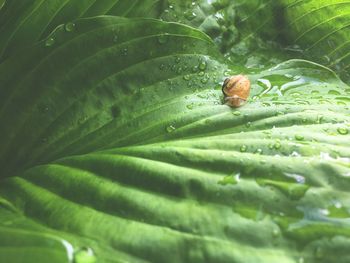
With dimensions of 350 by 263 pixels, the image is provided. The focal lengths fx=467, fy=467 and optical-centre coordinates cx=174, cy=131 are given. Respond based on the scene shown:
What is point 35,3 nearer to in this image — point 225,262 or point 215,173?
point 215,173

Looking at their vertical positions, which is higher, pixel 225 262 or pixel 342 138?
pixel 342 138

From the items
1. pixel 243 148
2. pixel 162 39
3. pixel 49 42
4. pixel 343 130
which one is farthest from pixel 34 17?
pixel 343 130

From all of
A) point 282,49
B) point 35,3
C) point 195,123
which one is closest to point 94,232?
point 195,123

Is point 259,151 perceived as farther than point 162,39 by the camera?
No

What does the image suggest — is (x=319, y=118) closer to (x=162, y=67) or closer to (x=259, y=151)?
(x=259, y=151)

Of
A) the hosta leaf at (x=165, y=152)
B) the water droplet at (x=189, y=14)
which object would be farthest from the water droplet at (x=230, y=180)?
the water droplet at (x=189, y=14)

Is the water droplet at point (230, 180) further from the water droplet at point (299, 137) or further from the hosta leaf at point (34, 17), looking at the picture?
the hosta leaf at point (34, 17)
